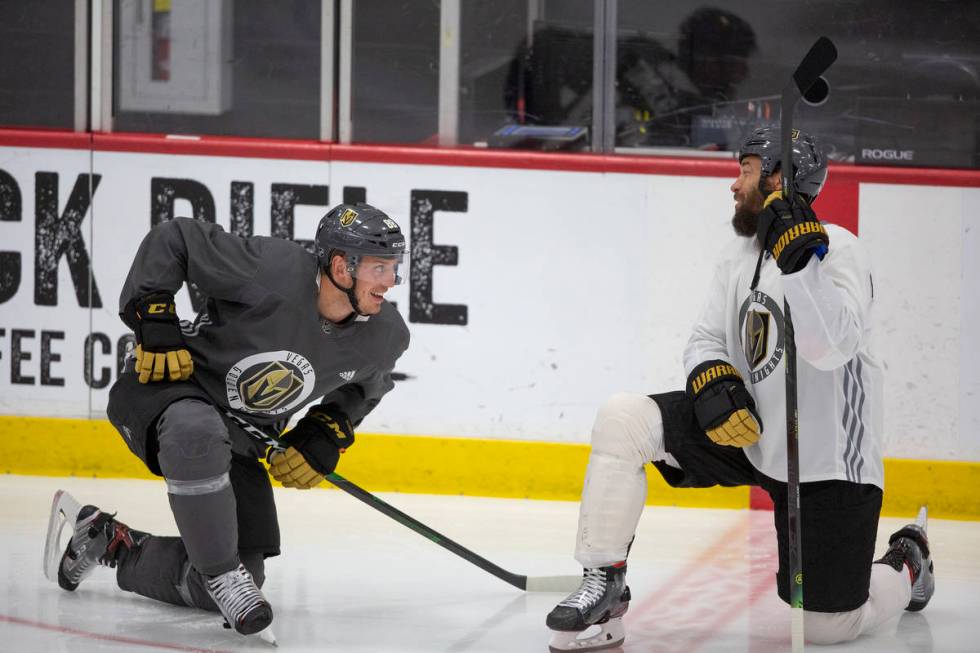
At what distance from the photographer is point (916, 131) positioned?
4.33 meters

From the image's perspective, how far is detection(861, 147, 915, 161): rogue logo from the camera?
4.32 metres

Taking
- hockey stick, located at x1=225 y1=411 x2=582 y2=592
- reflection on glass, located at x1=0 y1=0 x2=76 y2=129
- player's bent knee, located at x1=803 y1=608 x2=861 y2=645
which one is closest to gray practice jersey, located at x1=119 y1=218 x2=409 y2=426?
hockey stick, located at x1=225 y1=411 x2=582 y2=592

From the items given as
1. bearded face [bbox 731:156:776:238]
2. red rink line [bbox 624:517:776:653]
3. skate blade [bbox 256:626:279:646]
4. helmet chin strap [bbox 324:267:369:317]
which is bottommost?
red rink line [bbox 624:517:776:653]

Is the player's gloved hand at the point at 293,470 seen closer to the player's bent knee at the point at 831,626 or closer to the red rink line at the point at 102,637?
the red rink line at the point at 102,637

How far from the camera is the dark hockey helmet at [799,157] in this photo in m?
2.76

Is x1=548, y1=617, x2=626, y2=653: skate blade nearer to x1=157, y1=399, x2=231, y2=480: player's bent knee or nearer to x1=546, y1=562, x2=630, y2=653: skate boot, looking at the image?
x1=546, y1=562, x2=630, y2=653: skate boot

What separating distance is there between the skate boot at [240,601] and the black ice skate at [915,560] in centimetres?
137

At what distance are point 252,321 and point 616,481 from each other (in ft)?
2.67

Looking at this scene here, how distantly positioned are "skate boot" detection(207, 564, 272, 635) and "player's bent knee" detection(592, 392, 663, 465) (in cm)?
74

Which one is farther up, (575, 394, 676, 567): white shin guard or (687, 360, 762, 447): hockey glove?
(687, 360, 762, 447): hockey glove

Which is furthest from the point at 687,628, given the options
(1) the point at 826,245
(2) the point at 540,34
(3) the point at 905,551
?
(2) the point at 540,34

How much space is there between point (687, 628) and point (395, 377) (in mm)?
1668

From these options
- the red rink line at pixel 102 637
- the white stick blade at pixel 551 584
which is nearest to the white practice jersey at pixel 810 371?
the white stick blade at pixel 551 584

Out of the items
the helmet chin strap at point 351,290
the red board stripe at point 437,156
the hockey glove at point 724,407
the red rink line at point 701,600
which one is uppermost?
the red board stripe at point 437,156
